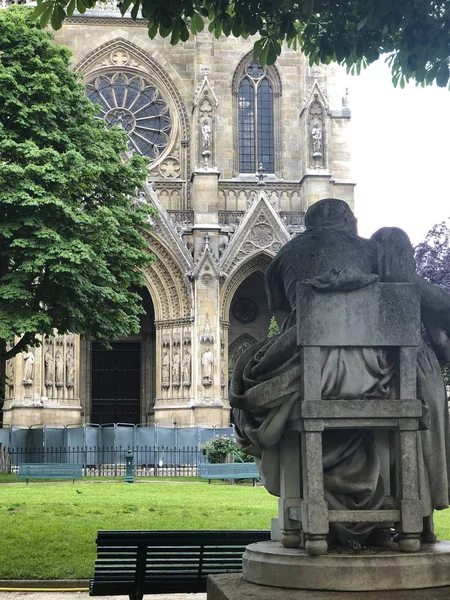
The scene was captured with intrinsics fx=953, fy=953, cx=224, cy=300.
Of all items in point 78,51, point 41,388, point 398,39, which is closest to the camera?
→ point 398,39

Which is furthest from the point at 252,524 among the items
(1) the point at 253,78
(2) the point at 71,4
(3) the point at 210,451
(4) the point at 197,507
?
(1) the point at 253,78

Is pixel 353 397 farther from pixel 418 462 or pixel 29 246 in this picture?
pixel 29 246

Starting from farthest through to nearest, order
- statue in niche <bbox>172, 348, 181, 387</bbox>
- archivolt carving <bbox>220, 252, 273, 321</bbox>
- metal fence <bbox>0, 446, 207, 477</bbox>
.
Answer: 1. archivolt carving <bbox>220, 252, 273, 321</bbox>
2. statue in niche <bbox>172, 348, 181, 387</bbox>
3. metal fence <bbox>0, 446, 207, 477</bbox>

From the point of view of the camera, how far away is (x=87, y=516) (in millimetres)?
13844

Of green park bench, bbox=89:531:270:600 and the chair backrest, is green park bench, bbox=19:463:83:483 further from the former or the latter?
the chair backrest

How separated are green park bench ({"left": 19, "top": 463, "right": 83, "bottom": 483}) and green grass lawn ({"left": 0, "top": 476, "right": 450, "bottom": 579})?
204 centimetres

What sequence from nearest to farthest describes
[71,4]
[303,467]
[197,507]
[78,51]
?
[303,467]
[71,4]
[197,507]
[78,51]

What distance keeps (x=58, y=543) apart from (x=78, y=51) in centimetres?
2685

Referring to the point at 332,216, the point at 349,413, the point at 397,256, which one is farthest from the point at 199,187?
the point at 349,413

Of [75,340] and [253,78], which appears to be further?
[253,78]

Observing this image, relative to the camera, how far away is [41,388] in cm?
3125

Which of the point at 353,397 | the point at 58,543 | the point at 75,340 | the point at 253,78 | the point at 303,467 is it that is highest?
the point at 253,78

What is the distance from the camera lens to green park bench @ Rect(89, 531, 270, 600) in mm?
7605

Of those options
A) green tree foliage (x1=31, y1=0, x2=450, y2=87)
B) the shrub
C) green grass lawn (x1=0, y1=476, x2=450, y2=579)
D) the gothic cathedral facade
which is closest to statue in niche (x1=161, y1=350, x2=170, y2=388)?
the gothic cathedral facade
